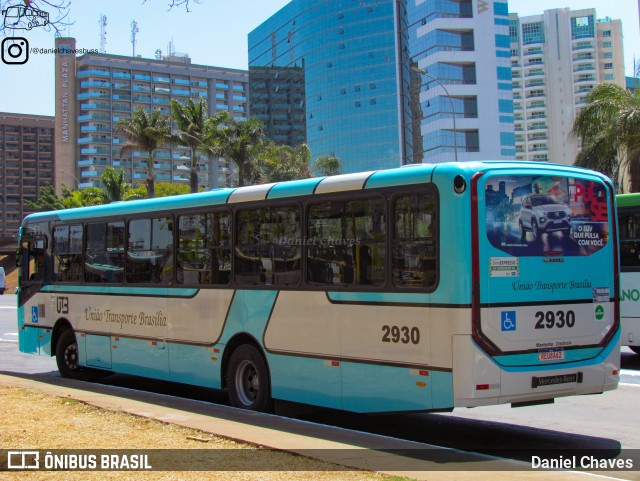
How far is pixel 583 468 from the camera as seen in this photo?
7277mm

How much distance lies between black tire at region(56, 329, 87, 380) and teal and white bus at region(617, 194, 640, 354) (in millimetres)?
10179

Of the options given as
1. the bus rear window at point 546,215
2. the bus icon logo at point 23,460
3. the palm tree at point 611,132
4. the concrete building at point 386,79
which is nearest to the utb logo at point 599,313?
the bus rear window at point 546,215

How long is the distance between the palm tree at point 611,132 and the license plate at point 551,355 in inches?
779

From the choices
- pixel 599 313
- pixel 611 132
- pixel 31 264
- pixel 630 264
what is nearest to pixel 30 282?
pixel 31 264

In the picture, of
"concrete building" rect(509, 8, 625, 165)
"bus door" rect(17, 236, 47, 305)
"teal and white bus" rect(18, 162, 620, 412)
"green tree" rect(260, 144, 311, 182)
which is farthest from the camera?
"concrete building" rect(509, 8, 625, 165)

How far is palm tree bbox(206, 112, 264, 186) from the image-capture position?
49250 mm

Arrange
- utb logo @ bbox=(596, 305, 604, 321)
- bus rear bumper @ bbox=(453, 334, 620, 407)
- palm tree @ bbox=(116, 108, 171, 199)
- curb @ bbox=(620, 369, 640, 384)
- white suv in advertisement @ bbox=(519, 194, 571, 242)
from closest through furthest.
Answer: bus rear bumper @ bbox=(453, 334, 620, 407), white suv in advertisement @ bbox=(519, 194, 571, 242), utb logo @ bbox=(596, 305, 604, 321), curb @ bbox=(620, 369, 640, 384), palm tree @ bbox=(116, 108, 171, 199)

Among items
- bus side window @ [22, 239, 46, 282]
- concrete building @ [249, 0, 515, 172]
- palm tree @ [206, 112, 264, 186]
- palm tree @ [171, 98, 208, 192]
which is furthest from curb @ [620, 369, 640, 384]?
concrete building @ [249, 0, 515, 172]

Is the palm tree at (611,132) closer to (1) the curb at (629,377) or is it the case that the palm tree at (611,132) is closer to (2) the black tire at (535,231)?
(1) the curb at (629,377)

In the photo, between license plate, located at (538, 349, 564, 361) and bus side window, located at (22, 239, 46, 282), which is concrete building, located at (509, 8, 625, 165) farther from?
license plate, located at (538, 349, 564, 361)

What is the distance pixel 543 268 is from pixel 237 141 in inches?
1673

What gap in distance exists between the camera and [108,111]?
146 meters

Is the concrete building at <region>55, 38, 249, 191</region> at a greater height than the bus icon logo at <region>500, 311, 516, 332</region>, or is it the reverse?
the concrete building at <region>55, 38, 249, 191</region>

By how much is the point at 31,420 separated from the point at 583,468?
6078 mm
